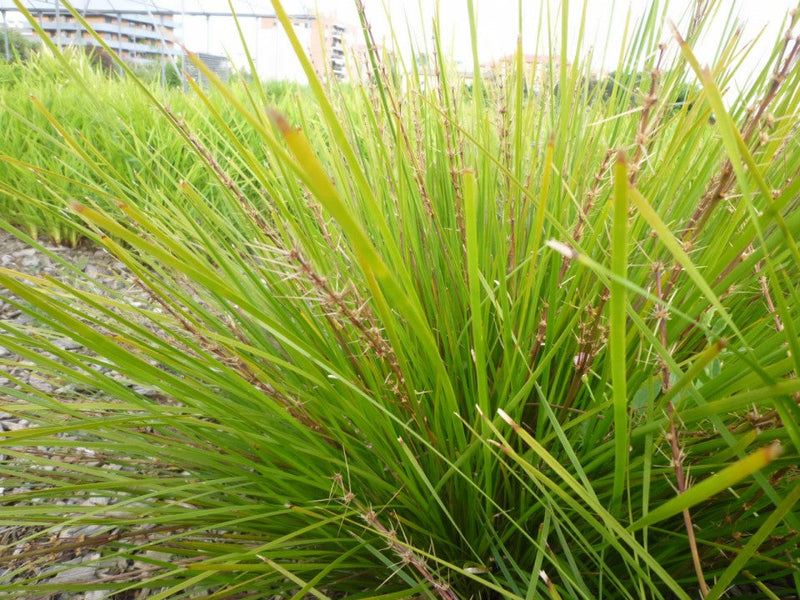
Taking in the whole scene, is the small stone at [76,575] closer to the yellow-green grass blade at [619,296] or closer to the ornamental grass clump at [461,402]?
the ornamental grass clump at [461,402]

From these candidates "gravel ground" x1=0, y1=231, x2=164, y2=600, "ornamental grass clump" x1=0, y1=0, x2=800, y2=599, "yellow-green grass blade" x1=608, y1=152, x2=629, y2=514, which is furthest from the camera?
"gravel ground" x1=0, y1=231, x2=164, y2=600

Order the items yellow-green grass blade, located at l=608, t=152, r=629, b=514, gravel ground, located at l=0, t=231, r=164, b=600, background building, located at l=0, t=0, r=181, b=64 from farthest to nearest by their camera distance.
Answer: background building, located at l=0, t=0, r=181, b=64 < gravel ground, located at l=0, t=231, r=164, b=600 < yellow-green grass blade, located at l=608, t=152, r=629, b=514

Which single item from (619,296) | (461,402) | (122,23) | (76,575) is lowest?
(76,575)

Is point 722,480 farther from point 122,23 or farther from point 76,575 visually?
point 122,23

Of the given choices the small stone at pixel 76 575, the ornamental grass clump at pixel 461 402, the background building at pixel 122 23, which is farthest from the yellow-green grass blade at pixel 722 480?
the background building at pixel 122 23

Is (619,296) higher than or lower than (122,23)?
higher

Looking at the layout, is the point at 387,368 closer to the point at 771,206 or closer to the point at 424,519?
the point at 424,519

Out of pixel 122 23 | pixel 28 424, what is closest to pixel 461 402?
pixel 28 424

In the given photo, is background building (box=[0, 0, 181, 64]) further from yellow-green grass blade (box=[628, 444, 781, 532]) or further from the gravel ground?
yellow-green grass blade (box=[628, 444, 781, 532])

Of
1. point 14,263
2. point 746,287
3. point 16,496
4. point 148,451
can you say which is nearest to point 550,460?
point 746,287

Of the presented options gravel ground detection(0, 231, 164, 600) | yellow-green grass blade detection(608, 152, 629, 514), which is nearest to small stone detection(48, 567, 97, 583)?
gravel ground detection(0, 231, 164, 600)

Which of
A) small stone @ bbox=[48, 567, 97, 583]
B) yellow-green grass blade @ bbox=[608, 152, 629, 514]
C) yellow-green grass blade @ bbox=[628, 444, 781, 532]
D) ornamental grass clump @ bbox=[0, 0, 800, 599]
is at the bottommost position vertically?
small stone @ bbox=[48, 567, 97, 583]

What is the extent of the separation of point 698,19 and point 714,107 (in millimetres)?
721

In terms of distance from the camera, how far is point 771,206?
0.29 m
